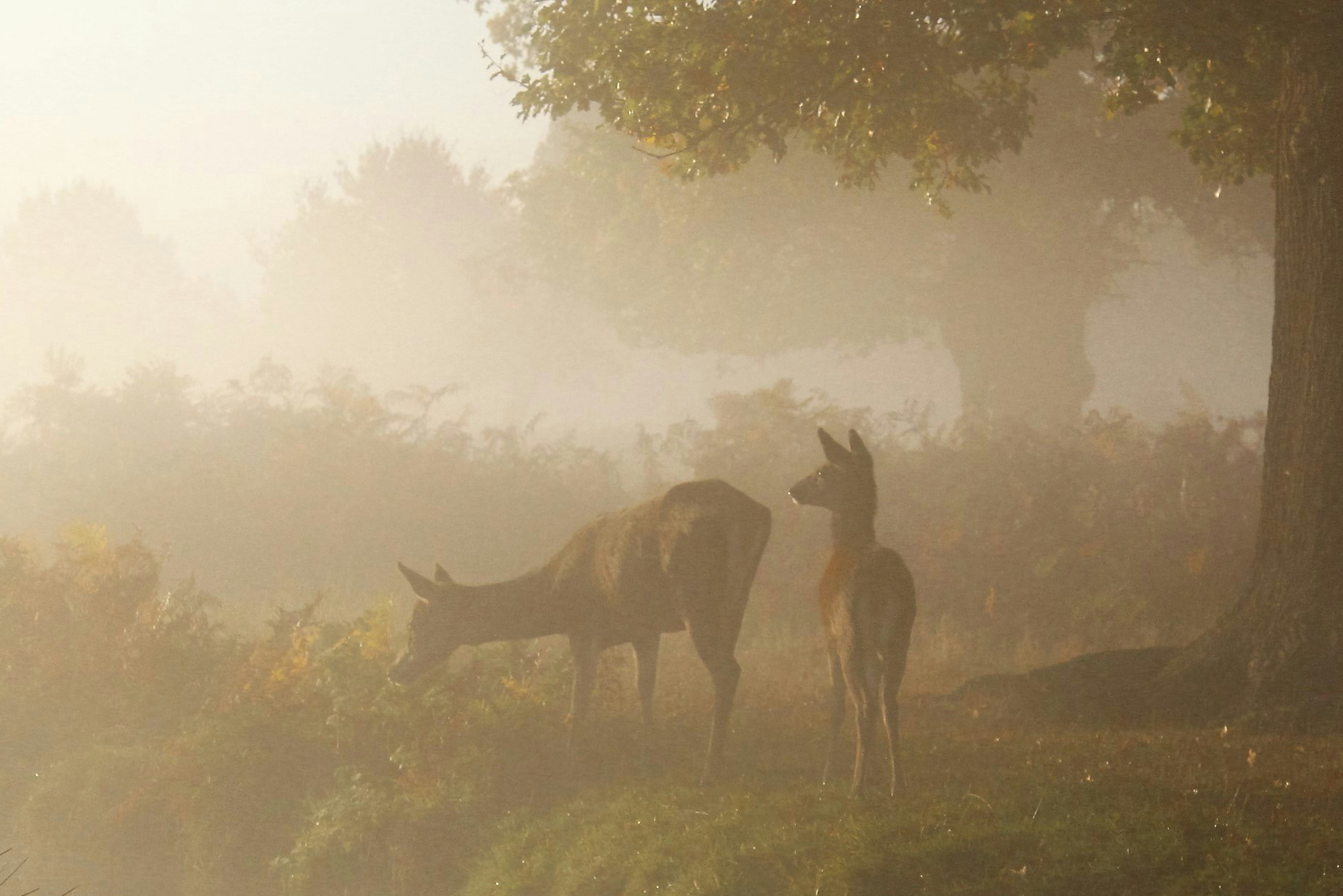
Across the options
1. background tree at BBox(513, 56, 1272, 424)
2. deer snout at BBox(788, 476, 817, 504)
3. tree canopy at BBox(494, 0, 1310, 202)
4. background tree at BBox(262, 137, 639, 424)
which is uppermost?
background tree at BBox(262, 137, 639, 424)

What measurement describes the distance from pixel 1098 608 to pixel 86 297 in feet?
240

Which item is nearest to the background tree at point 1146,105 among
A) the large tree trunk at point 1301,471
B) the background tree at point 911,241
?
the large tree trunk at point 1301,471

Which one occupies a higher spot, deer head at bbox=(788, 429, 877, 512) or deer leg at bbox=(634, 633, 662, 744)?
deer head at bbox=(788, 429, 877, 512)

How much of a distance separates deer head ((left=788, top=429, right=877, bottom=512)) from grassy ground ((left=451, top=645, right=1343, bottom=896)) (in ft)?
7.34

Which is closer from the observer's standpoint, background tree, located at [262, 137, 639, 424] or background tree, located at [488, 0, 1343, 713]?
background tree, located at [488, 0, 1343, 713]

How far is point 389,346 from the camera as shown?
63.2 meters

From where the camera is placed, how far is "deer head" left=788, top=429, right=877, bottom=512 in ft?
32.0

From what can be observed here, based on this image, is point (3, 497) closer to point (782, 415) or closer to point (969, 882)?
point (782, 415)

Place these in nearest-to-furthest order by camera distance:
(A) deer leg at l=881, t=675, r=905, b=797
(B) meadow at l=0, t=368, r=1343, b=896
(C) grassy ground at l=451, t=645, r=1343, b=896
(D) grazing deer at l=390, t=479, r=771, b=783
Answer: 1. (C) grassy ground at l=451, t=645, r=1343, b=896
2. (B) meadow at l=0, t=368, r=1343, b=896
3. (A) deer leg at l=881, t=675, r=905, b=797
4. (D) grazing deer at l=390, t=479, r=771, b=783

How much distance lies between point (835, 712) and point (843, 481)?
195cm

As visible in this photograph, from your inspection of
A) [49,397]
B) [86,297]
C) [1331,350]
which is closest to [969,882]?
[1331,350]

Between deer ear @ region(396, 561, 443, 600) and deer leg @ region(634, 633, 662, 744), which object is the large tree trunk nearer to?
deer leg @ region(634, 633, 662, 744)

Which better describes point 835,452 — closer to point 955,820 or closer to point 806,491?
point 806,491

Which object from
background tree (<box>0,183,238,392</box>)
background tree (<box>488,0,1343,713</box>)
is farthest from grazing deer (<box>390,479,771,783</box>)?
background tree (<box>0,183,238,392</box>)
